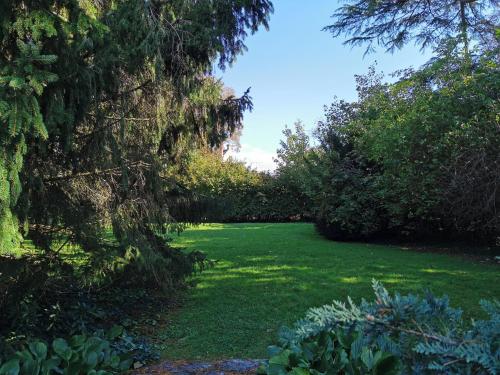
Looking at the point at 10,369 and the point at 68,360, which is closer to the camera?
the point at 10,369

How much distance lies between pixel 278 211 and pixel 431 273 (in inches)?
543

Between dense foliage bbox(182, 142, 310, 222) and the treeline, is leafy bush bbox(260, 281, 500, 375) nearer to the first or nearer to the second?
the treeline

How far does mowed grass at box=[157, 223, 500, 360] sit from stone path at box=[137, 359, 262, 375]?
257mm

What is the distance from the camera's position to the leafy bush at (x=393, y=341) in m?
2.06

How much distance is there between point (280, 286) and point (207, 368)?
2837 millimetres

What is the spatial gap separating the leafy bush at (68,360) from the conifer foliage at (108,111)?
2.73 ft

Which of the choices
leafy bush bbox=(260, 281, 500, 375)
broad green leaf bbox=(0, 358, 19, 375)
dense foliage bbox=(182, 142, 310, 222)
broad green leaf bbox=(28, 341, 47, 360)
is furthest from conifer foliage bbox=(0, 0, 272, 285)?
dense foliage bbox=(182, 142, 310, 222)

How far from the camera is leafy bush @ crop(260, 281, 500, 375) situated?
81.0 inches

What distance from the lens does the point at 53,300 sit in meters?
4.69

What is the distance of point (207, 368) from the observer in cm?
374

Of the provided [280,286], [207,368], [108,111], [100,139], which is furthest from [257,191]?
[207,368]

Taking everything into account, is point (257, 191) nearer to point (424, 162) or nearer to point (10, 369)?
point (424, 162)

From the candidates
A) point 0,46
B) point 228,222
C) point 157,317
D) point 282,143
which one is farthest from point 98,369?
point 282,143

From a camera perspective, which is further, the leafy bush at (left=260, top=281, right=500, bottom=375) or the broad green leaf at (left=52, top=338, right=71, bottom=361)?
the broad green leaf at (left=52, top=338, right=71, bottom=361)
